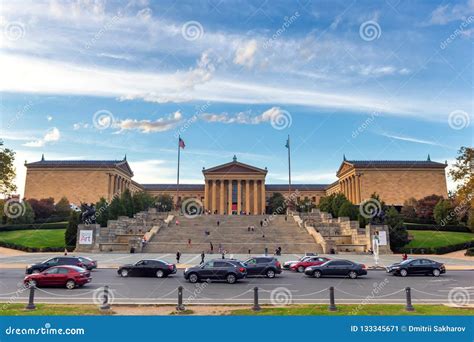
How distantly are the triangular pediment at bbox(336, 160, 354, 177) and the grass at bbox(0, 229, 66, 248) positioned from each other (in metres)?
92.2

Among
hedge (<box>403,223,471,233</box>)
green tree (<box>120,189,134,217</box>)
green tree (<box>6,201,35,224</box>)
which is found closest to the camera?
hedge (<box>403,223,471,233</box>)

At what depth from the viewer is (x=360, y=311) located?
13883mm

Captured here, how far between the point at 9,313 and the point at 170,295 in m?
6.69

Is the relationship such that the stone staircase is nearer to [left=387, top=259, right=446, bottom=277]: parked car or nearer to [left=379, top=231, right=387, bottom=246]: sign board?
[left=379, top=231, right=387, bottom=246]: sign board

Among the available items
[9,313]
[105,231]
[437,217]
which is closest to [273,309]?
[9,313]

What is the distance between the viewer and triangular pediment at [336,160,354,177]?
128188mm

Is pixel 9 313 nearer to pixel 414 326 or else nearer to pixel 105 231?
pixel 414 326

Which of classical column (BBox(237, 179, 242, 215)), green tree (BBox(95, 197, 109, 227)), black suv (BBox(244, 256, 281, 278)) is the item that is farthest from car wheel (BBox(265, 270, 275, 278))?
classical column (BBox(237, 179, 242, 215))

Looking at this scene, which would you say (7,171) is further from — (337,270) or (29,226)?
(337,270)

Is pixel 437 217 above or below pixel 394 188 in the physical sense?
below

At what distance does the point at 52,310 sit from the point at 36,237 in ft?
168

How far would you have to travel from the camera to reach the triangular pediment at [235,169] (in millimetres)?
128875

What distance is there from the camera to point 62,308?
14.3m

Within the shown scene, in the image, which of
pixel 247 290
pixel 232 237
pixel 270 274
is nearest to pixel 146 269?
pixel 270 274
